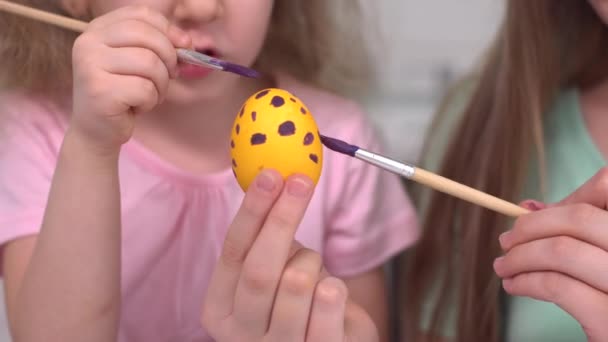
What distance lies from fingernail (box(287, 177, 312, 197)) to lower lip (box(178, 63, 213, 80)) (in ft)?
0.77

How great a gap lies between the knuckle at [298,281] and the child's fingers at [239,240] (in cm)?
3

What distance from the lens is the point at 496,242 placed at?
831mm

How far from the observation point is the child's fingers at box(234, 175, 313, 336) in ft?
1.55

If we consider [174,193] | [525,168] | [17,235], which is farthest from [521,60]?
[17,235]

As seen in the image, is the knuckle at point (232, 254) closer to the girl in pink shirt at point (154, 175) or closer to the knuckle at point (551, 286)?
the girl in pink shirt at point (154, 175)

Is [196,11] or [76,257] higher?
[196,11]

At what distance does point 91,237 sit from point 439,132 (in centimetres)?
50

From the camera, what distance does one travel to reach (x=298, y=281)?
0.50 m

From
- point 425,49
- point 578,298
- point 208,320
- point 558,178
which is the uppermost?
point 425,49

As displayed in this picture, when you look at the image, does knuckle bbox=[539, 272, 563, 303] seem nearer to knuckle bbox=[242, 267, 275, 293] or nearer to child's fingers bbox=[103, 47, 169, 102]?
knuckle bbox=[242, 267, 275, 293]

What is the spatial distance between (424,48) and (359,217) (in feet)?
1.51

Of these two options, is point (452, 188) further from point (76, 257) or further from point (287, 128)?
point (76, 257)

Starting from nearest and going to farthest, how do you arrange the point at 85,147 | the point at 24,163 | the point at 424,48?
the point at 85,147
the point at 24,163
the point at 424,48

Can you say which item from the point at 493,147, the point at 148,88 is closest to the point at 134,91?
the point at 148,88
